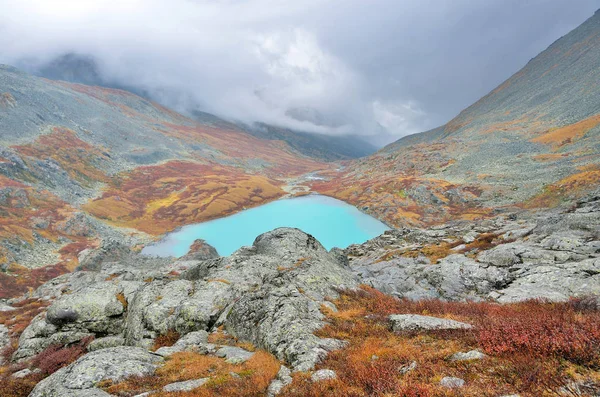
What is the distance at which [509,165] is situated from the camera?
4070 inches

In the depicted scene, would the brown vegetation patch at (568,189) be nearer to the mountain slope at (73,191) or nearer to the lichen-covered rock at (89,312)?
the lichen-covered rock at (89,312)

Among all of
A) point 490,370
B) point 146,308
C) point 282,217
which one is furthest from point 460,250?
point 282,217

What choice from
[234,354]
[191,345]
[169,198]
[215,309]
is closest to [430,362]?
[234,354]

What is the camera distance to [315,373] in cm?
921

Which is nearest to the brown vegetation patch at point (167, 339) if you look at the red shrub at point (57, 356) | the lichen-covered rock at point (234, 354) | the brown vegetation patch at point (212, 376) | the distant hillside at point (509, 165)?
the brown vegetation patch at point (212, 376)

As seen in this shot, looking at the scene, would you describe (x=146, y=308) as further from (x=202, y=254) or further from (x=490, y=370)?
(x=202, y=254)

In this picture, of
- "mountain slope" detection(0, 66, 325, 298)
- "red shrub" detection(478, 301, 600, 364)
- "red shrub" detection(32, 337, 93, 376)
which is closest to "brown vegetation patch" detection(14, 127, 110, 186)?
"mountain slope" detection(0, 66, 325, 298)

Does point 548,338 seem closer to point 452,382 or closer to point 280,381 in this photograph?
point 452,382

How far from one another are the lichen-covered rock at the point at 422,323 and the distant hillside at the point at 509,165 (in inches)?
2823

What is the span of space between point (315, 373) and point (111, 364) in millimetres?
8018

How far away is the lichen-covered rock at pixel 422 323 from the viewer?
10710 millimetres

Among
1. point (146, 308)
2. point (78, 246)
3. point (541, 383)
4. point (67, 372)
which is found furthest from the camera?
point (78, 246)

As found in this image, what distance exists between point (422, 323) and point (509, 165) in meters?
118

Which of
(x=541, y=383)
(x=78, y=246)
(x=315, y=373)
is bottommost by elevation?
(x=315, y=373)
